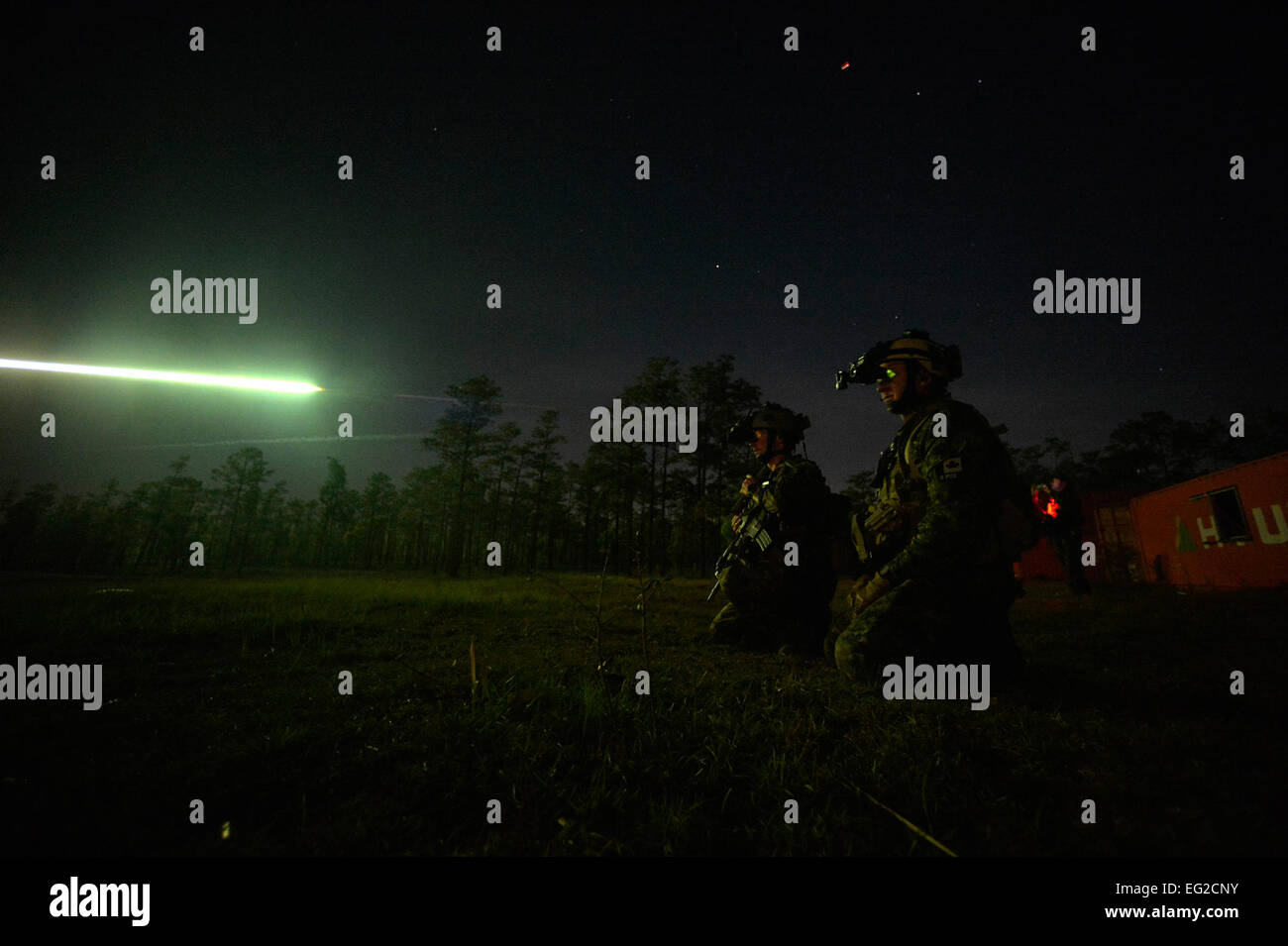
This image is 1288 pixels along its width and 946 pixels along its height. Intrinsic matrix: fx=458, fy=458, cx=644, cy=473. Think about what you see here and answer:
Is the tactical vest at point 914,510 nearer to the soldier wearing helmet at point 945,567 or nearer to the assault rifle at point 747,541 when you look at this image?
the soldier wearing helmet at point 945,567

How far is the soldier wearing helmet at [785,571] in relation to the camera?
5.30m

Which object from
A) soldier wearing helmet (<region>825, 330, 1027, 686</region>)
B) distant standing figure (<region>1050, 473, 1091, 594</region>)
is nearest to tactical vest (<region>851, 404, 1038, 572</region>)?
soldier wearing helmet (<region>825, 330, 1027, 686</region>)

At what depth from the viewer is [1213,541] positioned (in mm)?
14125

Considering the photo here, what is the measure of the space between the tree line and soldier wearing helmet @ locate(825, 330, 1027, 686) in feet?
6.90

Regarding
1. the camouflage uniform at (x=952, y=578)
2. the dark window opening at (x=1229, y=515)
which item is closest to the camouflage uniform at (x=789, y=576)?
the camouflage uniform at (x=952, y=578)

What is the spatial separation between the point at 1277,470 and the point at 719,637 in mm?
16658

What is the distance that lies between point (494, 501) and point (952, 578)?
136ft

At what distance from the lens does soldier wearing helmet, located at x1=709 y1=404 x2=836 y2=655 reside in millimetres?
5301

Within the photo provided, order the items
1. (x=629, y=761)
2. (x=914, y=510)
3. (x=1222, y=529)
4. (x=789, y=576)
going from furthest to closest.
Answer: (x=1222, y=529) → (x=789, y=576) → (x=914, y=510) → (x=629, y=761)

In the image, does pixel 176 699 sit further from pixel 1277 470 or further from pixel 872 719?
pixel 1277 470

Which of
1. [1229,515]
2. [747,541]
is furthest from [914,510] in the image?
[1229,515]

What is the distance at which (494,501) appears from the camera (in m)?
41.8

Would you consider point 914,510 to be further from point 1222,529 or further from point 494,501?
point 494,501
